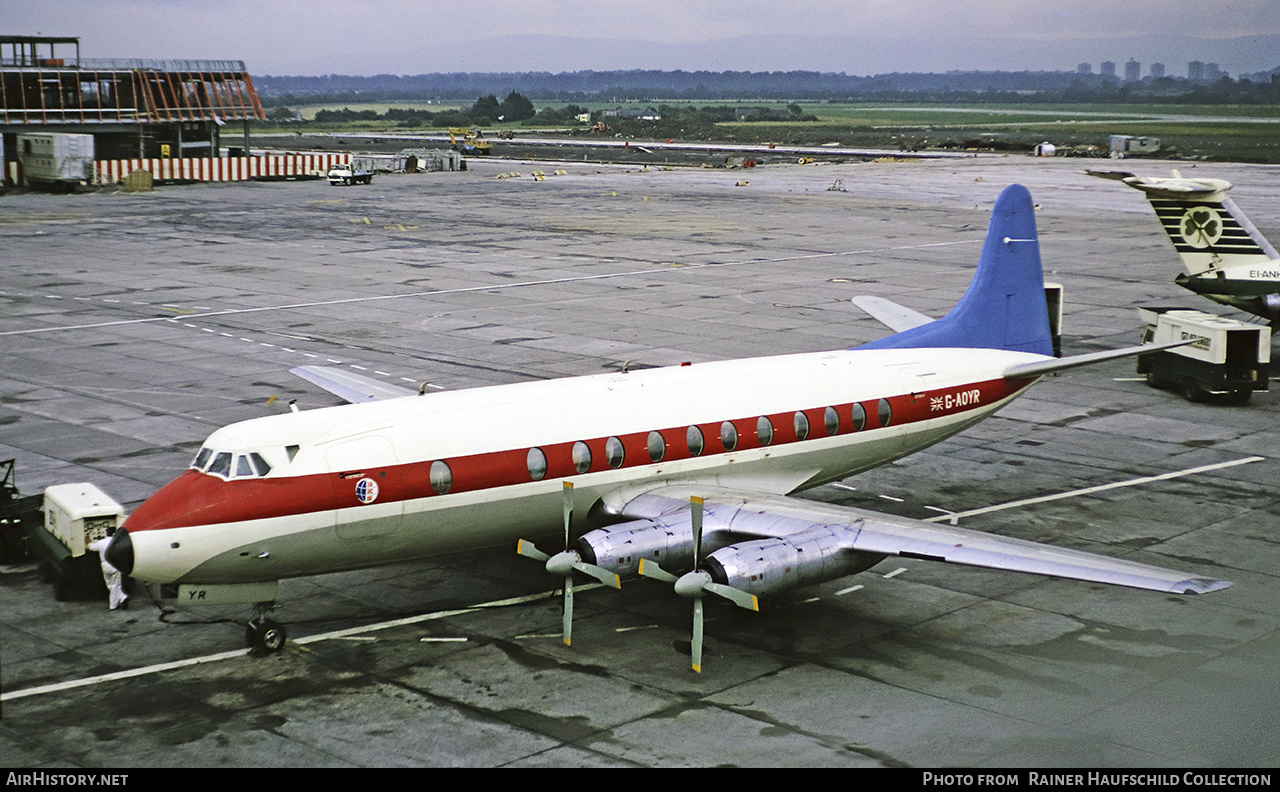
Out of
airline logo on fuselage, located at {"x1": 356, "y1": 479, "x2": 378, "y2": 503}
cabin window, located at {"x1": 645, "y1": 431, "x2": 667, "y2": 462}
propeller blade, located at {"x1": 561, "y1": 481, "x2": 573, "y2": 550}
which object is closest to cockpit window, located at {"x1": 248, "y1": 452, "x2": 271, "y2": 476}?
airline logo on fuselage, located at {"x1": 356, "y1": 479, "x2": 378, "y2": 503}

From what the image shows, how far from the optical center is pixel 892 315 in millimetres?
32312

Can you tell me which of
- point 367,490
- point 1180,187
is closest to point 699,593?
point 367,490

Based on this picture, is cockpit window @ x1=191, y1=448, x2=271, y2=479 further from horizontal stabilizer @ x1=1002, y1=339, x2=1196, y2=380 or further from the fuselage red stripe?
horizontal stabilizer @ x1=1002, y1=339, x2=1196, y2=380

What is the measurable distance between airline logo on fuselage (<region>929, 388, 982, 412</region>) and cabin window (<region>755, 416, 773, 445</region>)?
4295 mm

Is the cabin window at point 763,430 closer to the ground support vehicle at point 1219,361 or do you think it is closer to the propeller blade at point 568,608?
the propeller blade at point 568,608

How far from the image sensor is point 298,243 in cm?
7381

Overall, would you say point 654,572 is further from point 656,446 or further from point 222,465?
point 222,465

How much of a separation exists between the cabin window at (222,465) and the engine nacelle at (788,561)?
7.58 meters

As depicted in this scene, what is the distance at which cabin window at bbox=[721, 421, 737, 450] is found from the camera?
23234mm

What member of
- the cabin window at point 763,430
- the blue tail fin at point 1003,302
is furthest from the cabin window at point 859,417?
the blue tail fin at point 1003,302

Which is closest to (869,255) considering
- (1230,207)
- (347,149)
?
(1230,207)

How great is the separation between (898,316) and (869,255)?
38044 millimetres

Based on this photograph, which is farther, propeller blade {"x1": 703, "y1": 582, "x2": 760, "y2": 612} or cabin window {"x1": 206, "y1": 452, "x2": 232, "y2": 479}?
cabin window {"x1": 206, "y1": 452, "x2": 232, "y2": 479}

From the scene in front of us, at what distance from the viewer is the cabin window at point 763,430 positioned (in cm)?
2358
